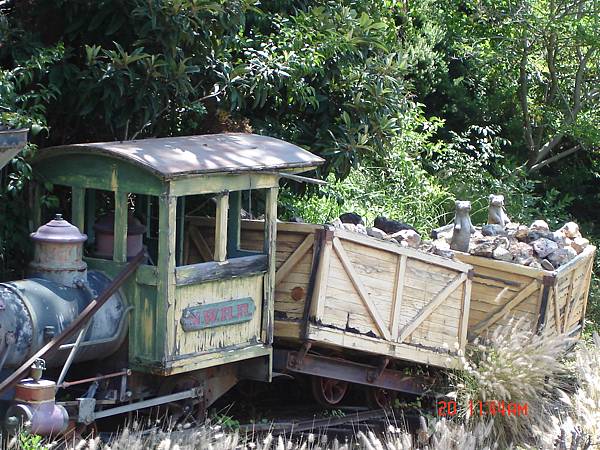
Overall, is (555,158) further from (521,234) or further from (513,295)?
(513,295)

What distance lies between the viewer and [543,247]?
1070 centimetres

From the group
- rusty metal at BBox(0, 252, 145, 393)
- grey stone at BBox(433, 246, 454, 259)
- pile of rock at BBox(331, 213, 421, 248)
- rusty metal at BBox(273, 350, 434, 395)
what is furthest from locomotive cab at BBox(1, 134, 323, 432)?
grey stone at BBox(433, 246, 454, 259)

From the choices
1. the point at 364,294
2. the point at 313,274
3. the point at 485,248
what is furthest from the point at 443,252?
the point at 313,274

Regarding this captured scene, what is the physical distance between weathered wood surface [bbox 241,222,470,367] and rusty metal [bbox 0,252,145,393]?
148cm

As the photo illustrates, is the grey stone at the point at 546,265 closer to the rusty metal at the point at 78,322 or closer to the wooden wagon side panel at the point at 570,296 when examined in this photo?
the wooden wagon side panel at the point at 570,296

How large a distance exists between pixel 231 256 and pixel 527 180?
10.6 metres

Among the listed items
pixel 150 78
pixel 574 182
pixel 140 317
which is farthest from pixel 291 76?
pixel 574 182

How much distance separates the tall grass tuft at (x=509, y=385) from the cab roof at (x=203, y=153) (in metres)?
2.42

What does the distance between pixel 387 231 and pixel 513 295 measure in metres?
1.37

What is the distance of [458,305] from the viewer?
380 inches

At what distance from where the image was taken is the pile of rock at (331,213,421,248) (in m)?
9.44

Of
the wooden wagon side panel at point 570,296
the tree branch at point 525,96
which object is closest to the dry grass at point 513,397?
the wooden wagon side panel at point 570,296

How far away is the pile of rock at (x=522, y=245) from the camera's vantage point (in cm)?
1018
